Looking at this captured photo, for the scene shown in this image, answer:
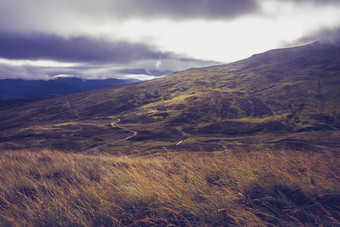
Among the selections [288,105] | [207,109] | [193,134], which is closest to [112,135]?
[193,134]

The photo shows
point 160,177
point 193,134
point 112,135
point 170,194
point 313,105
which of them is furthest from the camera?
point 313,105

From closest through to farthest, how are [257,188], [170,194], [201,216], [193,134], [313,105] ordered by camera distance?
[201,216] → [170,194] → [257,188] → [193,134] → [313,105]

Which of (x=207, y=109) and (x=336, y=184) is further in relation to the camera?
(x=207, y=109)

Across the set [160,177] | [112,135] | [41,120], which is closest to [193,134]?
[112,135]

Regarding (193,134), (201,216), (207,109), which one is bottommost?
(193,134)

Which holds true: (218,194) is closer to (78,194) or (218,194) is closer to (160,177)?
(160,177)

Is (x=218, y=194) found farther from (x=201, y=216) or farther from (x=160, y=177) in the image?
(x=160, y=177)

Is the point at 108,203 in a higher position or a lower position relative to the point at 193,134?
higher

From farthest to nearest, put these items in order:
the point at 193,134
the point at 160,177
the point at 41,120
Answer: the point at 41,120 < the point at 193,134 < the point at 160,177

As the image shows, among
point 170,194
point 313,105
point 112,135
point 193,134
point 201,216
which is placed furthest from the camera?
point 313,105

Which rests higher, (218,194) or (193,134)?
(218,194)

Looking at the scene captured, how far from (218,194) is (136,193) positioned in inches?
72.3

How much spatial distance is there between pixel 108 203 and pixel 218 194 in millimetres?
2429

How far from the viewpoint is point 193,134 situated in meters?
128
